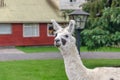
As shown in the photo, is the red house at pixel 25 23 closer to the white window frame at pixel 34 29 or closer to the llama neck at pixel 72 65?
the white window frame at pixel 34 29

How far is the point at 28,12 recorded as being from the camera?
3566 cm

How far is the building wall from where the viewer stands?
34.4m

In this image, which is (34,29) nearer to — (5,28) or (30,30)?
(30,30)

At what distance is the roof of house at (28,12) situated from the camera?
3453cm

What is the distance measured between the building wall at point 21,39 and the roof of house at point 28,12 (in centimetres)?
65

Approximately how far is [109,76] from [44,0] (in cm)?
3376

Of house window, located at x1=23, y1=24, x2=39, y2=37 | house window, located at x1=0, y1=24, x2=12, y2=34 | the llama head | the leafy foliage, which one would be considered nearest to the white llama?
the llama head

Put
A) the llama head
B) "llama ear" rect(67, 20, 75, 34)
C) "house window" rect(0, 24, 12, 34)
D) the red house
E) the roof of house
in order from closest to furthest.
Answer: the llama head
"llama ear" rect(67, 20, 75, 34)
"house window" rect(0, 24, 12, 34)
the red house
the roof of house

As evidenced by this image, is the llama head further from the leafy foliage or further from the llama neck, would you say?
the leafy foliage

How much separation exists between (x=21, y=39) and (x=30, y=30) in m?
1.25

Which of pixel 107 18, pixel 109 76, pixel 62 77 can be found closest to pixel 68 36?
pixel 109 76

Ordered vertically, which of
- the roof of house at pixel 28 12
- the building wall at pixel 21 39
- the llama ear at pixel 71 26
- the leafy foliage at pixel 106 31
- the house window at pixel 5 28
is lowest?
the building wall at pixel 21 39

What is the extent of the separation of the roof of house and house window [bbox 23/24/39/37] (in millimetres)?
696

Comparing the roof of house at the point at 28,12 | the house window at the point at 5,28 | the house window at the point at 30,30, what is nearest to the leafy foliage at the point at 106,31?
the house window at the point at 5,28
